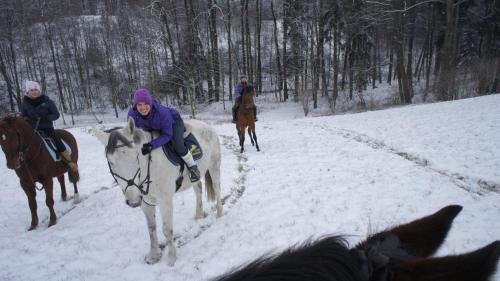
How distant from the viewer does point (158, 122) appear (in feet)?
12.6

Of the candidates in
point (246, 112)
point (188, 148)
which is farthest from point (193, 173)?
point (246, 112)

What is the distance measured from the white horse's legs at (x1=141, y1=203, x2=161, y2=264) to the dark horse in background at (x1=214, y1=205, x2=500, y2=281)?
342cm

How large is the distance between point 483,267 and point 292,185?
6.15 metres

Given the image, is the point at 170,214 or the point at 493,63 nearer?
the point at 170,214

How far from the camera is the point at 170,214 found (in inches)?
156

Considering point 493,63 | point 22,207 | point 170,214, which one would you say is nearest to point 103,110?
point 22,207

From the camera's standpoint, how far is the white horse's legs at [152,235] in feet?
13.0

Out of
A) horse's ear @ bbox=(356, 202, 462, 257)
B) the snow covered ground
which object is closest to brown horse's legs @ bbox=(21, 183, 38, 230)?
the snow covered ground

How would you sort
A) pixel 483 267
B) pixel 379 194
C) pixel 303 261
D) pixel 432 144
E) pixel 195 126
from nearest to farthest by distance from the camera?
pixel 483 267 < pixel 303 261 < pixel 195 126 < pixel 379 194 < pixel 432 144

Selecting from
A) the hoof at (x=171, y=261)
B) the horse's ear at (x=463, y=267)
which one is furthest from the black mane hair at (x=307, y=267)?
the hoof at (x=171, y=261)

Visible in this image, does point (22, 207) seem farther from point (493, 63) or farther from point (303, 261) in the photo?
point (493, 63)

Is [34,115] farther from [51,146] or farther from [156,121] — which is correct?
[156,121]

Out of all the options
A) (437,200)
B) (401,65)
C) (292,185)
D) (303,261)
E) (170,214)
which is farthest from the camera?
(401,65)

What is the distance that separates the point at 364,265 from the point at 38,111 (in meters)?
6.81
